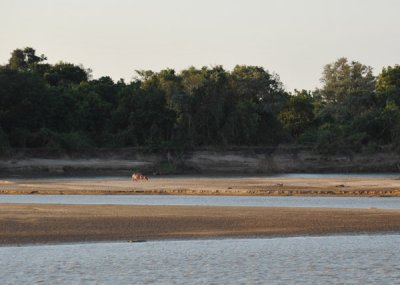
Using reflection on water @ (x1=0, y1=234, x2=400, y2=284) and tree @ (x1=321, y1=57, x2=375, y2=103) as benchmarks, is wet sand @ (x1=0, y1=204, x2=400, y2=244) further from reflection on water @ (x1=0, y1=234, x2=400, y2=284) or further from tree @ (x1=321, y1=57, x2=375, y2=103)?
tree @ (x1=321, y1=57, x2=375, y2=103)

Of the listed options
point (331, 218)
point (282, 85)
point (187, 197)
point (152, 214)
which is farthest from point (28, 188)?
point (282, 85)

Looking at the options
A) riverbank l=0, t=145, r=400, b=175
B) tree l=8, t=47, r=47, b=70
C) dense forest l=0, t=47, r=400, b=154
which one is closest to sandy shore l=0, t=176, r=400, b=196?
riverbank l=0, t=145, r=400, b=175

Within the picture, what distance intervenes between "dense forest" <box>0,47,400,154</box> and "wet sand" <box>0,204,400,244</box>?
105 feet

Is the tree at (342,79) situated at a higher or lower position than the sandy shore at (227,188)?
higher

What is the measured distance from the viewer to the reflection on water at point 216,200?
2703 cm

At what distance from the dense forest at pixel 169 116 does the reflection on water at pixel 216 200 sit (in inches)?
934

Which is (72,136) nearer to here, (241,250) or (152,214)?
(152,214)

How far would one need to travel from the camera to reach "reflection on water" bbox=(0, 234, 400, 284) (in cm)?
1283

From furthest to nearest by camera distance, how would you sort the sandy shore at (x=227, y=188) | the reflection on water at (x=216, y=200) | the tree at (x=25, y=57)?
1. the tree at (x=25, y=57)
2. the sandy shore at (x=227, y=188)
3. the reflection on water at (x=216, y=200)

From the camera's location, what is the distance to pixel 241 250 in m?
16.0

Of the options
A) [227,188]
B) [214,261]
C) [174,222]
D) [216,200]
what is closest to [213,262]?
[214,261]

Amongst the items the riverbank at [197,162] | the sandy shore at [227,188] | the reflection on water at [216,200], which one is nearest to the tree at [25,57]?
the riverbank at [197,162]

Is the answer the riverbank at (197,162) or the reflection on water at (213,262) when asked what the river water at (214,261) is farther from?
the riverbank at (197,162)

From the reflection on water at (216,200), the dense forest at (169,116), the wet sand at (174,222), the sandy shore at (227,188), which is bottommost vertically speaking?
the wet sand at (174,222)
